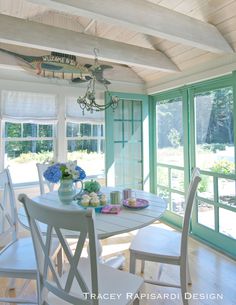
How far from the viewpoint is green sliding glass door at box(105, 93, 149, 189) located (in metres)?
3.67

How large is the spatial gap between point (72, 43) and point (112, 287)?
7.49ft

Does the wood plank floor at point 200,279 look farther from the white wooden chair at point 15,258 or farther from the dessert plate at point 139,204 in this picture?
the dessert plate at point 139,204

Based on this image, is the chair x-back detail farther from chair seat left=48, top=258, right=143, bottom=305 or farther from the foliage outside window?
the foliage outside window

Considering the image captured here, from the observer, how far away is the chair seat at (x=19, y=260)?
157 cm

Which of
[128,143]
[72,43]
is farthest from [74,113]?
[72,43]

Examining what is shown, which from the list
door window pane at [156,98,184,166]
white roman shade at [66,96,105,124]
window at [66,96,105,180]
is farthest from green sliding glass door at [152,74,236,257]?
white roman shade at [66,96,105,124]

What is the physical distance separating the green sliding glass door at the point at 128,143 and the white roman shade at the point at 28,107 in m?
0.86

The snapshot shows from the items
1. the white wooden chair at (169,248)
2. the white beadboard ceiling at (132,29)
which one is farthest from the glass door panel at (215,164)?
the white wooden chair at (169,248)

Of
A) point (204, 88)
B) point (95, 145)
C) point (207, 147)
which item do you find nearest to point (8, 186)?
point (95, 145)

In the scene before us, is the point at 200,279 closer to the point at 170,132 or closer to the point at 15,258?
the point at 15,258

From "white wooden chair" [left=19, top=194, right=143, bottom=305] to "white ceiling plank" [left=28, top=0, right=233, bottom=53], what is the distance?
135 cm

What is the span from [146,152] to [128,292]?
287cm

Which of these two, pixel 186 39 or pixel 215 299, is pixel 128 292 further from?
pixel 186 39

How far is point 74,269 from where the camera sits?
42.8 inches
